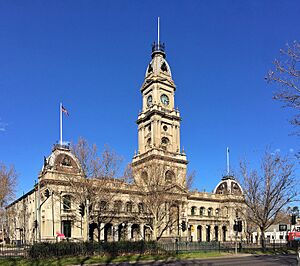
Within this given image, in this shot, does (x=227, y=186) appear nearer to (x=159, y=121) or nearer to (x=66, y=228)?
(x=159, y=121)

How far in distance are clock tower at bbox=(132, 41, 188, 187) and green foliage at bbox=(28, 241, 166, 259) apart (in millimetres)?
36800

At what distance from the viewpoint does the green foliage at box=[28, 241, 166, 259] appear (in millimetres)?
27938

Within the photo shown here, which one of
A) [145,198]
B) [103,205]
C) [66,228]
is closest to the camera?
[103,205]

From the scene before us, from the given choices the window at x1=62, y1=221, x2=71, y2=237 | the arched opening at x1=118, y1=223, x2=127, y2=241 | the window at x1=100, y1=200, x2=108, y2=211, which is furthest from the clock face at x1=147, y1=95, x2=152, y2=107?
the window at x1=100, y1=200, x2=108, y2=211

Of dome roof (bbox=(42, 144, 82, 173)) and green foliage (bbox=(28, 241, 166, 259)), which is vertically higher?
dome roof (bbox=(42, 144, 82, 173))

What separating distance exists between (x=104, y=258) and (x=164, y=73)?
2287 inches

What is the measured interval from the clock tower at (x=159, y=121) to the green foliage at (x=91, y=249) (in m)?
36.8

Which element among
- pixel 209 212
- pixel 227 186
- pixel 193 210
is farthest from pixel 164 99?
pixel 227 186

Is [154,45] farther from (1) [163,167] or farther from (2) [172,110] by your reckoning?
(1) [163,167]

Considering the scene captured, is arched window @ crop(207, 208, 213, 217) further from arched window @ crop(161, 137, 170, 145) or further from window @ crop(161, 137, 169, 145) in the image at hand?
window @ crop(161, 137, 169, 145)

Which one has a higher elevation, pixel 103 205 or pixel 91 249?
pixel 103 205

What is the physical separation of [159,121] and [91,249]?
4700cm

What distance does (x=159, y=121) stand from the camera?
248 feet

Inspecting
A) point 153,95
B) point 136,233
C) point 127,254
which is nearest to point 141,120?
point 153,95
